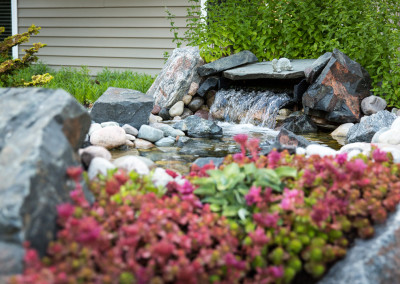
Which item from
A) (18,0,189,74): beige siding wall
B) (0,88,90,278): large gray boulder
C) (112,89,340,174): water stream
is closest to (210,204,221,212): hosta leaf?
(0,88,90,278): large gray boulder

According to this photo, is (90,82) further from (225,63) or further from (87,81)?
(225,63)

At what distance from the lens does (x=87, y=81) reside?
811 centimetres

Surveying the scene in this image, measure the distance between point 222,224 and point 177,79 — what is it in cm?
525

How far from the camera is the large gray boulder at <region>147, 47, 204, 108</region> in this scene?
273 inches

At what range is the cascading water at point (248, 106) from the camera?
627 centimetres

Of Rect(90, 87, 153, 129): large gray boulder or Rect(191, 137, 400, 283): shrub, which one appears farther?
Rect(90, 87, 153, 129): large gray boulder

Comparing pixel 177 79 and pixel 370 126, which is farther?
pixel 177 79

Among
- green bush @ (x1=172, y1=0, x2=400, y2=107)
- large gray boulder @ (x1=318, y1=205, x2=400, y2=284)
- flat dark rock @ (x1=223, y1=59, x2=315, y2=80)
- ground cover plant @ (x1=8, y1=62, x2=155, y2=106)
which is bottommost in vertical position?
ground cover plant @ (x1=8, y1=62, x2=155, y2=106)

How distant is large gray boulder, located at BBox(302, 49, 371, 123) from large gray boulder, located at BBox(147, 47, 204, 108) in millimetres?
2045

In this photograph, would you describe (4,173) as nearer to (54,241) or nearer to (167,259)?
(54,241)

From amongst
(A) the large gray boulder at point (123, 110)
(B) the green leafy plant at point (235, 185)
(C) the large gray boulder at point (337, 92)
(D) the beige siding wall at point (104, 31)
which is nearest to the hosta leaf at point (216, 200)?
(B) the green leafy plant at point (235, 185)

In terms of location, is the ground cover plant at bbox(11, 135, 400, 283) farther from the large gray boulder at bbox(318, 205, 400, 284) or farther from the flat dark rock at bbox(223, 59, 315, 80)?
the flat dark rock at bbox(223, 59, 315, 80)

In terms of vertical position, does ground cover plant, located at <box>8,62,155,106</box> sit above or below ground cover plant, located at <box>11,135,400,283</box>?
below

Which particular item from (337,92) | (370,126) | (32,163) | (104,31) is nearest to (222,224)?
(32,163)
